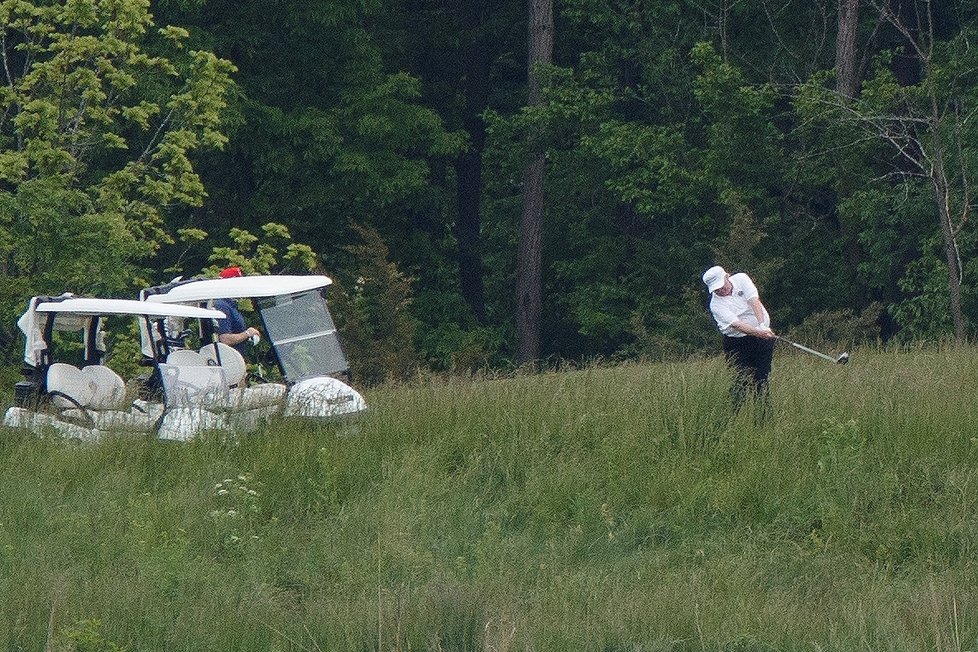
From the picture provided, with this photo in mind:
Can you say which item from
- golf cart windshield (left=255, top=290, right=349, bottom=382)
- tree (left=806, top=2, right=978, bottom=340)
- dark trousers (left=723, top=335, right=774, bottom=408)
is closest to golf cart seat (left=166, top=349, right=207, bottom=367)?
golf cart windshield (left=255, top=290, right=349, bottom=382)

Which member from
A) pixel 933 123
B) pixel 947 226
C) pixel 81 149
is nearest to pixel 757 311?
pixel 947 226

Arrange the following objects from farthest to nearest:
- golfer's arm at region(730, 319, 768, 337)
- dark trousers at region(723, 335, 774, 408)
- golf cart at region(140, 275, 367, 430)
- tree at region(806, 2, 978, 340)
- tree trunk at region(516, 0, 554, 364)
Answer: tree trunk at region(516, 0, 554, 364), tree at region(806, 2, 978, 340), golf cart at region(140, 275, 367, 430), dark trousers at region(723, 335, 774, 408), golfer's arm at region(730, 319, 768, 337)

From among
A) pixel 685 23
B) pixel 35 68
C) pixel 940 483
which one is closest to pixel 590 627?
pixel 940 483

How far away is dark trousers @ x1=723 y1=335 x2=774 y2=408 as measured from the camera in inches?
542

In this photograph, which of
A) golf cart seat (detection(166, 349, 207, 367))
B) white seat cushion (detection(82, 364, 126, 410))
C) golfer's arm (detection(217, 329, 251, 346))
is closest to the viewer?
white seat cushion (detection(82, 364, 126, 410))

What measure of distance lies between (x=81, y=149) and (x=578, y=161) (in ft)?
47.6

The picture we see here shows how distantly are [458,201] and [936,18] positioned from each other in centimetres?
1147

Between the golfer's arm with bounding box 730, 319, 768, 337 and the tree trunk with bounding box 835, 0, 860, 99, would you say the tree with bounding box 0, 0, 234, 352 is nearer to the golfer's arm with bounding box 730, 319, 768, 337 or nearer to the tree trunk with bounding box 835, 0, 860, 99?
the golfer's arm with bounding box 730, 319, 768, 337

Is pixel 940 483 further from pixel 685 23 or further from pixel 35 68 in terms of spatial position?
pixel 685 23

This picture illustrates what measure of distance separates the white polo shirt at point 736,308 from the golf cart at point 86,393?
14.2ft

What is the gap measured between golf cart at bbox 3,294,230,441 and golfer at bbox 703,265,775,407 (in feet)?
14.3

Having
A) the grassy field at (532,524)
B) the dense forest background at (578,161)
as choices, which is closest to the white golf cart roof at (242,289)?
the grassy field at (532,524)

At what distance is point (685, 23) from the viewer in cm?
3481

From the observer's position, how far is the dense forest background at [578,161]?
28625 mm
